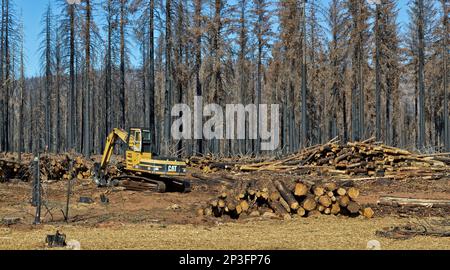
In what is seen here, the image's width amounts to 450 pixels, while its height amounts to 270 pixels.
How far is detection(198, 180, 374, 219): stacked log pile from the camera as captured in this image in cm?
1337

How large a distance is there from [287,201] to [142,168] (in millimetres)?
7796

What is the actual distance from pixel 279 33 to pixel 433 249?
29792mm

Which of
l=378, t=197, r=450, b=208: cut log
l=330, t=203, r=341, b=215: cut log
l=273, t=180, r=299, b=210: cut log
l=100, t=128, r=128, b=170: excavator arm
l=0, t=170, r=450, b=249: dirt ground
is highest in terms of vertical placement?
l=100, t=128, r=128, b=170: excavator arm

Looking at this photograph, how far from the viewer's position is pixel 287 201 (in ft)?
44.5

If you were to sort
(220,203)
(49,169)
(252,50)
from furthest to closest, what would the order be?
(252,50) → (49,169) → (220,203)

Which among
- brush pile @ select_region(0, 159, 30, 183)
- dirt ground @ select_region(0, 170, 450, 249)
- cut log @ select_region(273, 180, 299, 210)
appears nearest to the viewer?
dirt ground @ select_region(0, 170, 450, 249)

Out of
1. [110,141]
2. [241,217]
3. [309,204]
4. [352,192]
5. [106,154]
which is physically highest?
[110,141]

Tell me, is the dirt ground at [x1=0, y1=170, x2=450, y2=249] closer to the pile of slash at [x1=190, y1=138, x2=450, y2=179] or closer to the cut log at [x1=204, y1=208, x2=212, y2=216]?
the cut log at [x1=204, y1=208, x2=212, y2=216]

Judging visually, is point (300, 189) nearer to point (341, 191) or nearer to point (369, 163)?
point (341, 191)

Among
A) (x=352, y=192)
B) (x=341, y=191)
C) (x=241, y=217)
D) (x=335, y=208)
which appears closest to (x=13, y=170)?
(x=241, y=217)

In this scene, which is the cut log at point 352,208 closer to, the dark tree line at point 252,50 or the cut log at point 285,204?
the cut log at point 285,204

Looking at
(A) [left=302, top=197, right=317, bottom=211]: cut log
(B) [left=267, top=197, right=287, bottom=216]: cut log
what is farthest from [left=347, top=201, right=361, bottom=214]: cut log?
(B) [left=267, top=197, right=287, bottom=216]: cut log

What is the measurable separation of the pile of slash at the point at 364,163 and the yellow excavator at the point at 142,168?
236 inches

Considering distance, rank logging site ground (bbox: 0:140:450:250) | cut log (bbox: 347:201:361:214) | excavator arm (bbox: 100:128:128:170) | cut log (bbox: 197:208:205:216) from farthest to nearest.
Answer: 1. excavator arm (bbox: 100:128:128:170)
2. cut log (bbox: 197:208:205:216)
3. cut log (bbox: 347:201:361:214)
4. logging site ground (bbox: 0:140:450:250)
